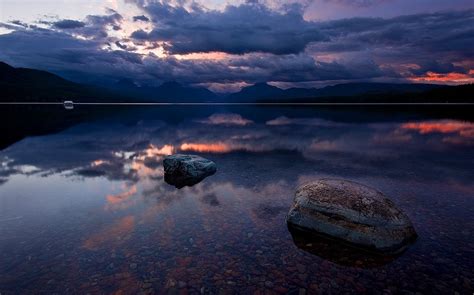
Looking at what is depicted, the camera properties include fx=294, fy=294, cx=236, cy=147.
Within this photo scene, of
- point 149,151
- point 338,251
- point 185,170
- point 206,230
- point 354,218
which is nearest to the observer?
point 338,251

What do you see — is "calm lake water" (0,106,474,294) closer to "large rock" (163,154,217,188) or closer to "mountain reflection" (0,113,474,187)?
"mountain reflection" (0,113,474,187)

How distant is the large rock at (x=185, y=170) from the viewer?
20781mm

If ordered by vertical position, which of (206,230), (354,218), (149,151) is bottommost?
(149,151)

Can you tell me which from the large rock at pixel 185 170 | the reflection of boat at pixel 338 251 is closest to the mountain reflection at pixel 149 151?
the large rock at pixel 185 170

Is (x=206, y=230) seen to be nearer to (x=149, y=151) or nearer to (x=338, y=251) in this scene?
(x=338, y=251)

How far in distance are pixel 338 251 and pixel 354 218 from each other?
146 centimetres

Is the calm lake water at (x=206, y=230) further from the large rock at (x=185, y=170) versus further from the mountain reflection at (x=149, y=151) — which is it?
the large rock at (x=185, y=170)

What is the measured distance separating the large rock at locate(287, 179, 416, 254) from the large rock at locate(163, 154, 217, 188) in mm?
9322

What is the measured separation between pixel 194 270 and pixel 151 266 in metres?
1.55

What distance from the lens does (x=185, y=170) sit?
21109 millimetres

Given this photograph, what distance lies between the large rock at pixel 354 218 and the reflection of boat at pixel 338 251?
20cm

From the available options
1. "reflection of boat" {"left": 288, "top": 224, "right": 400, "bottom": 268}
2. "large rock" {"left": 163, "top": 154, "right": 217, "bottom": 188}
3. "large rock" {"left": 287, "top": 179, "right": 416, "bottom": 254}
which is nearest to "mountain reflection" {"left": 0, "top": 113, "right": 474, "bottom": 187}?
"large rock" {"left": 163, "top": 154, "right": 217, "bottom": 188}

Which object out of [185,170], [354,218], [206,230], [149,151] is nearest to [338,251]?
[354,218]

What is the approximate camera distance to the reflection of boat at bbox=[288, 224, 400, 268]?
35.0 ft
